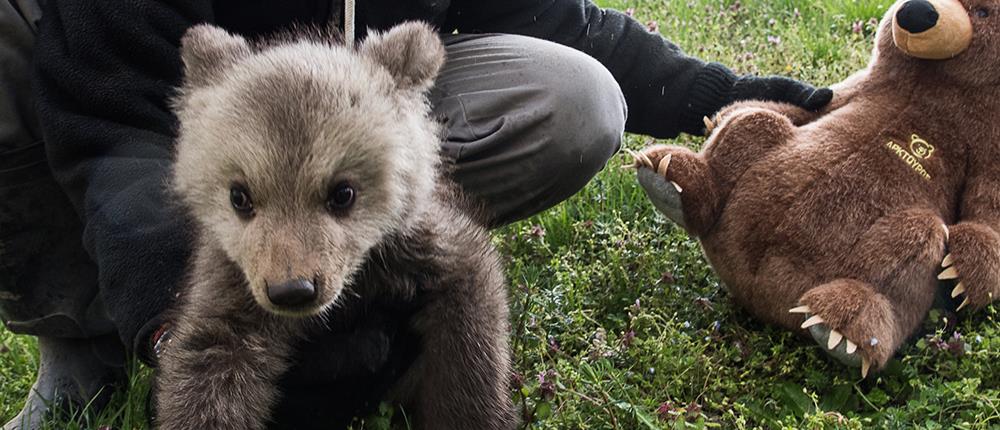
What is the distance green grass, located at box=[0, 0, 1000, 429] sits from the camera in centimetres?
304

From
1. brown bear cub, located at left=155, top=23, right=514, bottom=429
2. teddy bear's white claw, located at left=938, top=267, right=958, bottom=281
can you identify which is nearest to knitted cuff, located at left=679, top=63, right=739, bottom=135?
teddy bear's white claw, located at left=938, top=267, right=958, bottom=281

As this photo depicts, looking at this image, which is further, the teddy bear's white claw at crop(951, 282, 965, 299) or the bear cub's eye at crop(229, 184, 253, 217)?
the teddy bear's white claw at crop(951, 282, 965, 299)

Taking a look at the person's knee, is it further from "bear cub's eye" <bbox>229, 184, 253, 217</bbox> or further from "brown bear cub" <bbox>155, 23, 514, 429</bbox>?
"bear cub's eye" <bbox>229, 184, 253, 217</bbox>

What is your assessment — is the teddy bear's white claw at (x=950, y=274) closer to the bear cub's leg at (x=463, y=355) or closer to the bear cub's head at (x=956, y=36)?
the bear cub's head at (x=956, y=36)

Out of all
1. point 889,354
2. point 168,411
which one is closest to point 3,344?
point 168,411

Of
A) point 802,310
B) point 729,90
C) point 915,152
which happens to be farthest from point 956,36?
point 802,310

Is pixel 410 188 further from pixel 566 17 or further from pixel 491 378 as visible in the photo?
pixel 566 17

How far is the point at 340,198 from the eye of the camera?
2.36 meters

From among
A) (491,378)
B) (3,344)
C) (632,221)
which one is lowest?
(3,344)

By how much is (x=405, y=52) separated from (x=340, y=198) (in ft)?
1.39

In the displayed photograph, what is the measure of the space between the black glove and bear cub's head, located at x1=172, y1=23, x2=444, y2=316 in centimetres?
125

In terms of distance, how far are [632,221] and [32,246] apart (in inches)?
82.7

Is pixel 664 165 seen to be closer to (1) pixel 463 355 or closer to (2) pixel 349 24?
(1) pixel 463 355

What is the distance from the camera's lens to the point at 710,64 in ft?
12.0
